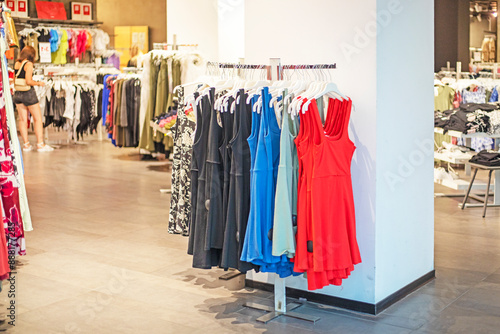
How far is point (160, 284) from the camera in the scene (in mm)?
4520

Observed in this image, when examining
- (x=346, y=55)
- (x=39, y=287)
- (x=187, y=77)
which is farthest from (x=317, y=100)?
(x=187, y=77)

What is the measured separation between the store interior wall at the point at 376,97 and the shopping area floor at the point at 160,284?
27cm

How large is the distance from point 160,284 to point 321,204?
1.53m

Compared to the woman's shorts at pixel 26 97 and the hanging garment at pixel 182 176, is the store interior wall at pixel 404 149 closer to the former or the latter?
the hanging garment at pixel 182 176

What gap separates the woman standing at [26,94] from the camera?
34.3ft

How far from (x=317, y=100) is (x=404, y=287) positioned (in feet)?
4.38

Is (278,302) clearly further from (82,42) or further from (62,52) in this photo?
(82,42)

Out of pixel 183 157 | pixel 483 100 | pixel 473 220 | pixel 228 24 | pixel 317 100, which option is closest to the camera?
pixel 317 100

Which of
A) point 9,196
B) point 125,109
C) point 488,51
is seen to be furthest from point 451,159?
point 488,51

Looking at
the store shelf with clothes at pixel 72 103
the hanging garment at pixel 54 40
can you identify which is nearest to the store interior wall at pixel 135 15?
the hanging garment at pixel 54 40

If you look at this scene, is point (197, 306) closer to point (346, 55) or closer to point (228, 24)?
point (346, 55)

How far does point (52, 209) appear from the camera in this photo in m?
6.99

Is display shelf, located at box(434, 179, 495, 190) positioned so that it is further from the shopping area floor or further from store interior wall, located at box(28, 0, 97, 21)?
store interior wall, located at box(28, 0, 97, 21)

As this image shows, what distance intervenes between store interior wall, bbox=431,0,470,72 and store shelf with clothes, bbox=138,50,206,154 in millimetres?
6378
